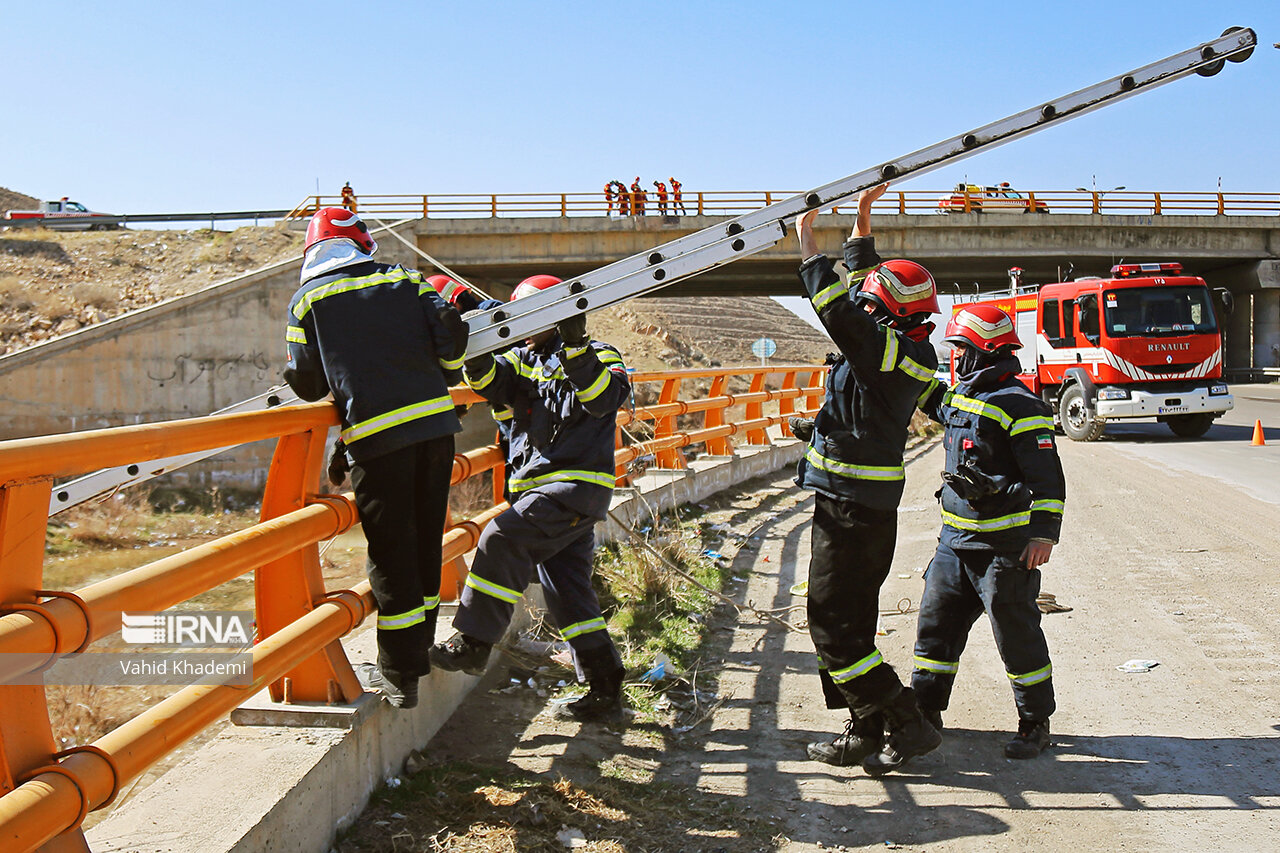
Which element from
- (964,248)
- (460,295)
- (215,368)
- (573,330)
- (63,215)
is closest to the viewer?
(573,330)

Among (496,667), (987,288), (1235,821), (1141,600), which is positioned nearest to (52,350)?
(496,667)

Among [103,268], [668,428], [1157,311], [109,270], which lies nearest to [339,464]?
[668,428]

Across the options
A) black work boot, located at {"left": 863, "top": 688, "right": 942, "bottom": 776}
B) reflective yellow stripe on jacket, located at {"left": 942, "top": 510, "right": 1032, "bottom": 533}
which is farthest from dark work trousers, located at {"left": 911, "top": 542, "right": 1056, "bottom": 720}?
black work boot, located at {"left": 863, "top": 688, "right": 942, "bottom": 776}

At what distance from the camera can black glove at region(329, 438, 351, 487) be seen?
11.2ft

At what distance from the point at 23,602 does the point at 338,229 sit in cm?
198

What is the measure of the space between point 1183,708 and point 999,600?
3.64ft

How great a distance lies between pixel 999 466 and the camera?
14.0 ft

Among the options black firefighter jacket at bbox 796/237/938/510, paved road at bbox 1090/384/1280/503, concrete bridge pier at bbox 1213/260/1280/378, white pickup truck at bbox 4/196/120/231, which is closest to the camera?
black firefighter jacket at bbox 796/237/938/510

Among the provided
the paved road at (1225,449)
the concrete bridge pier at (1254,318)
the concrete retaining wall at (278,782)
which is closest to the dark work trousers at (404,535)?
the concrete retaining wall at (278,782)

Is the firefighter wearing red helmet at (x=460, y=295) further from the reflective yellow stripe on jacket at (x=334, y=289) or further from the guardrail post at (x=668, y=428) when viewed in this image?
the guardrail post at (x=668, y=428)

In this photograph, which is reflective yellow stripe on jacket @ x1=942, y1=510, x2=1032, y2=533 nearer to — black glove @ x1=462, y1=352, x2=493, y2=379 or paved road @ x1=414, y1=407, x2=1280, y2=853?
paved road @ x1=414, y1=407, x2=1280, y2=853

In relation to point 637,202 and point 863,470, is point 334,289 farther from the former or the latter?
point 637,202

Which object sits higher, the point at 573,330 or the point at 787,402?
the point at 573,330

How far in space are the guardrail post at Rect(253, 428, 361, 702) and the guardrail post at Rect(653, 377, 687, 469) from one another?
635 centimetres
